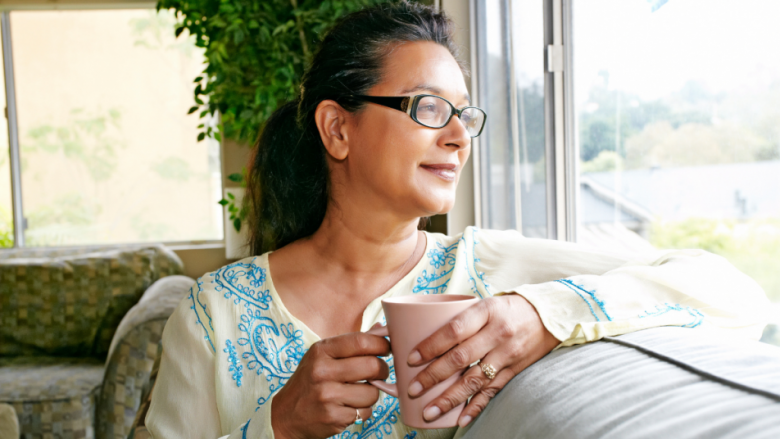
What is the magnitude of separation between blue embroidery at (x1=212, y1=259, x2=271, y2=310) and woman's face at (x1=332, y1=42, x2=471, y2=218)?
0.25 metres

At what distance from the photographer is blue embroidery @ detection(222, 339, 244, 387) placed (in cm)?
96

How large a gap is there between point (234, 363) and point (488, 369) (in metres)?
0.50

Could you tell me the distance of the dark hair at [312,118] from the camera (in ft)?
3.57

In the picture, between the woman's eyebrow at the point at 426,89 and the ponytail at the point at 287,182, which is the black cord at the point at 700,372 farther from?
the ponytail at the point at 287,182

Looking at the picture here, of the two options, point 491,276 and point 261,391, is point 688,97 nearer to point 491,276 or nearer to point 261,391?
point 491,276

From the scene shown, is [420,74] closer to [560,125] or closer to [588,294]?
[588,294]

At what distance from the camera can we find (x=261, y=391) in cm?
96

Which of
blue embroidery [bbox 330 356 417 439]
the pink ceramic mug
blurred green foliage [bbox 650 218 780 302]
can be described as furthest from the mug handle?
blurred green foliage [bbox 650 218 780 302]

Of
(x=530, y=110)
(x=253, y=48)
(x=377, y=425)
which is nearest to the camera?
(x=377, y=425)

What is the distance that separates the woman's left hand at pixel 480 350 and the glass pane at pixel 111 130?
10.9 feet

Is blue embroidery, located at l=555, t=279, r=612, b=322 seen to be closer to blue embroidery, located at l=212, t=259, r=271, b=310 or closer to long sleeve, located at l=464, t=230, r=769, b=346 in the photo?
long sleeve, located at l=464, t=230, r=769, b=346

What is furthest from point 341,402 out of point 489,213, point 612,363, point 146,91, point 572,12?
point 146,91

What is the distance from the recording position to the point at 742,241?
3.44 feet

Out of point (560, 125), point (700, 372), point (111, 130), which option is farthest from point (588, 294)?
point (111, 130)
